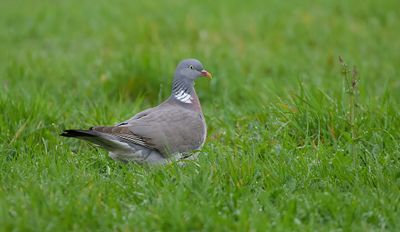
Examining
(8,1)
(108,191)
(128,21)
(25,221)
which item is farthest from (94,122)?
(8,1)

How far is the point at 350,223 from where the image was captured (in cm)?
393

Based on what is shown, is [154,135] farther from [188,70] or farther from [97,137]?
[188,70]

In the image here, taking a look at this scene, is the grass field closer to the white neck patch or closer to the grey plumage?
the grey plumage

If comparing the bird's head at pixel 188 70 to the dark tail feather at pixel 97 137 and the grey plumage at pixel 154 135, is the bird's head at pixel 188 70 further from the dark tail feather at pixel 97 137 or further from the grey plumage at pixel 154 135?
the dark tail feather at pixel 97 137

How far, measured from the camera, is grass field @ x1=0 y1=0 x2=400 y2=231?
396cm

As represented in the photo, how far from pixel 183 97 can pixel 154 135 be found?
76cm

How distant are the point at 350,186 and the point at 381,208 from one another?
1.32 ft

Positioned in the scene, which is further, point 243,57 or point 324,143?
point 243,57

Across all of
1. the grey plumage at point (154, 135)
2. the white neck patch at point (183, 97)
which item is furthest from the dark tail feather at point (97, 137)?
the white neck patch at point (183, 97)

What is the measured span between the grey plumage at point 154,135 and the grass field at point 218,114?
175mm

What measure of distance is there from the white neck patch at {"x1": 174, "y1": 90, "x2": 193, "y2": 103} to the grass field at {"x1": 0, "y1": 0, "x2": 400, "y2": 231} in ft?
1.32

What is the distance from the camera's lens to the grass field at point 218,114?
3955mm

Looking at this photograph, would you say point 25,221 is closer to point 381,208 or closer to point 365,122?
point 381,208

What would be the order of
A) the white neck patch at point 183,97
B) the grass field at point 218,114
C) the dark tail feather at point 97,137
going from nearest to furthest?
the grass field at point 218,114 < the dark tail feather at point 97,137 < the white neck patch at point 183,97
